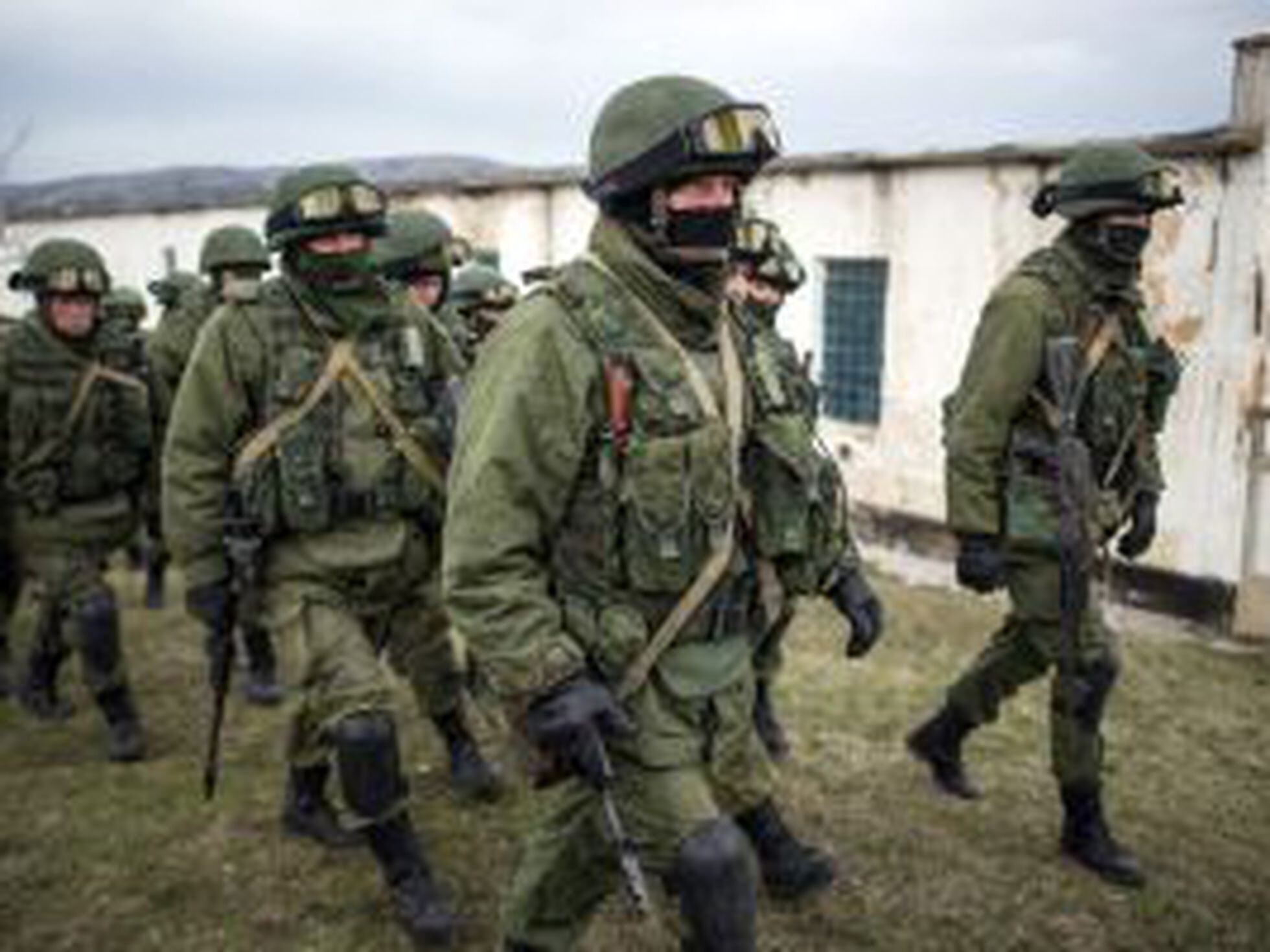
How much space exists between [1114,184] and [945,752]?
247 cm

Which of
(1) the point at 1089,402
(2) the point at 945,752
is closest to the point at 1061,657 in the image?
(1) the point at 1089,402

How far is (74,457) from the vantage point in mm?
6559

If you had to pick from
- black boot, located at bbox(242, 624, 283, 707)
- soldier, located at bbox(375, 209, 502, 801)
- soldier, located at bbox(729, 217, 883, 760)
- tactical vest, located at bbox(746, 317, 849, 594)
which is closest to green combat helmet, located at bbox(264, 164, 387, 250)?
soldier, located at bbox(375, 209, 502, 801)

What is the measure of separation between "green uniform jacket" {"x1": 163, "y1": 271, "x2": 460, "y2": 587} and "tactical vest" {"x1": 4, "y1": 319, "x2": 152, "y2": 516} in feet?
6.67

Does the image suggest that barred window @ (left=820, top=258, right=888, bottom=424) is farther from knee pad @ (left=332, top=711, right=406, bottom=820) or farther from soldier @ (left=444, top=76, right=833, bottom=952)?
soldier @ (left=444, top=76, right=833, bottom=952)

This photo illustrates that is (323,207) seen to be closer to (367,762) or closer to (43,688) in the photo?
(367,762)

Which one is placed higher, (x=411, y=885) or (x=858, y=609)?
(x=858, y=609)

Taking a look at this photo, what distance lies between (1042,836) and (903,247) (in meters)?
7.23

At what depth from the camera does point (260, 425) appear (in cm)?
472

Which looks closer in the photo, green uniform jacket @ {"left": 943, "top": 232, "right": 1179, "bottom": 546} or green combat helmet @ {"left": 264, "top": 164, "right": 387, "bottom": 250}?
green combat helmet @ {"left": 264, "top": 164, "right": 387, "bottom": 250}

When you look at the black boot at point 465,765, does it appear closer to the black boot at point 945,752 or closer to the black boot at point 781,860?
the black boot at point 781,860

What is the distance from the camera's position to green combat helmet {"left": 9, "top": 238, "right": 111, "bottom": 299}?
254 inches

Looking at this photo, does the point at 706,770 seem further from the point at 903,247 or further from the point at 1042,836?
the point at 903,247

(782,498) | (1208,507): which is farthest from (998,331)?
(1208,507)
